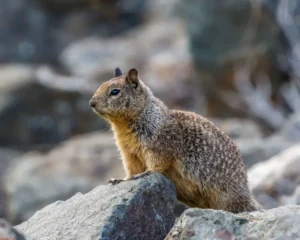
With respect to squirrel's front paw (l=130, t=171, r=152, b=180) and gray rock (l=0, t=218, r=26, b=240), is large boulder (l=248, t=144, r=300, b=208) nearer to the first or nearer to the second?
squirrel's front paw (l=130, t=171, r=152, b=180)

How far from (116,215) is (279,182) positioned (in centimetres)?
346

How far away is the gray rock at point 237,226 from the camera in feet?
18.5

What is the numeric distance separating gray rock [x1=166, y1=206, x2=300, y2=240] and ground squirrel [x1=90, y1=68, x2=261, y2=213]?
1.64 m

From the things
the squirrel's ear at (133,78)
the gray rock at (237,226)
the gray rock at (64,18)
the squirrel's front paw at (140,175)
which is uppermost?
the gray rock at (64,18)

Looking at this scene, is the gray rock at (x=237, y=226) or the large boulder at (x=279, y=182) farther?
the large boulder at (x=279, y=182)

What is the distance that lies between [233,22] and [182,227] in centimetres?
1421

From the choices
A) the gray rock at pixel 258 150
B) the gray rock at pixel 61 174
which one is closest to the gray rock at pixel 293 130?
the gray rock at pixel 258 150

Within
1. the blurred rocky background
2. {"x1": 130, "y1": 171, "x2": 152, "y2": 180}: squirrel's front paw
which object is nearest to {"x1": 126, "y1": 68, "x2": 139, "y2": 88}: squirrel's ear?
{"x1": 130, "y1": 171, "x2": 152, "y2": 180}: squirrel's front paw

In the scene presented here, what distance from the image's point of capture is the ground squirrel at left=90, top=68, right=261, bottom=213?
305 inches

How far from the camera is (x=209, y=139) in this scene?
790cm

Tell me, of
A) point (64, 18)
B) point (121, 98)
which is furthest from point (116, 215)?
point (64, 18)

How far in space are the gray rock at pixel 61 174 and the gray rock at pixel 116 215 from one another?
19.8ft

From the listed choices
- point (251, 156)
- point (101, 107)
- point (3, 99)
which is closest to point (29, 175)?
point (251, 156)

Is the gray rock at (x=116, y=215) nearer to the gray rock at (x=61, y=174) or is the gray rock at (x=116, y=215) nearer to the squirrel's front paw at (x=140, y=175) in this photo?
the squirrel's front paw at (x=140, y=175)
